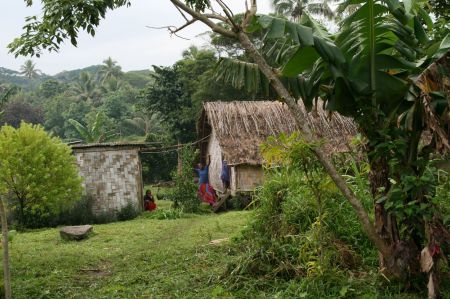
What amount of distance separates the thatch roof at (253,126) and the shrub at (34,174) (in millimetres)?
5014

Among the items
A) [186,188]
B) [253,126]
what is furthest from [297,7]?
[186,188]

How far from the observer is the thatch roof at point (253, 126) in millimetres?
15164

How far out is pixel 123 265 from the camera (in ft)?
23.0

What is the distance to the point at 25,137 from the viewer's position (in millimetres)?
12508

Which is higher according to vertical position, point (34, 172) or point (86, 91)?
point (86, 91)

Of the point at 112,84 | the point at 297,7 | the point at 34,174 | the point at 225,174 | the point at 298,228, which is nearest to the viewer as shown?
the point at 298,228

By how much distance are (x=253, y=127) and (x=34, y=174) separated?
7231 millimetres

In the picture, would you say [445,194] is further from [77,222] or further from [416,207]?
[77,222]

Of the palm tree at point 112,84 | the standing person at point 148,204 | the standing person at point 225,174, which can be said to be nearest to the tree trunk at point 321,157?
the standing person at point 225,174

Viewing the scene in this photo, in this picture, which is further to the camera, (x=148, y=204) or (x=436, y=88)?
(x=148, y=204)

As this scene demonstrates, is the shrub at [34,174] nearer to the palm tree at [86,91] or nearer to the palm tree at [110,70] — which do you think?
the palm tree at [86,91]

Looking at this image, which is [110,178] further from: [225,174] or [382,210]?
→ [382,210]

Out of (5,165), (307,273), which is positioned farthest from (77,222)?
(307,273)

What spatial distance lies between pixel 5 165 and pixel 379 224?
34.0 ft
